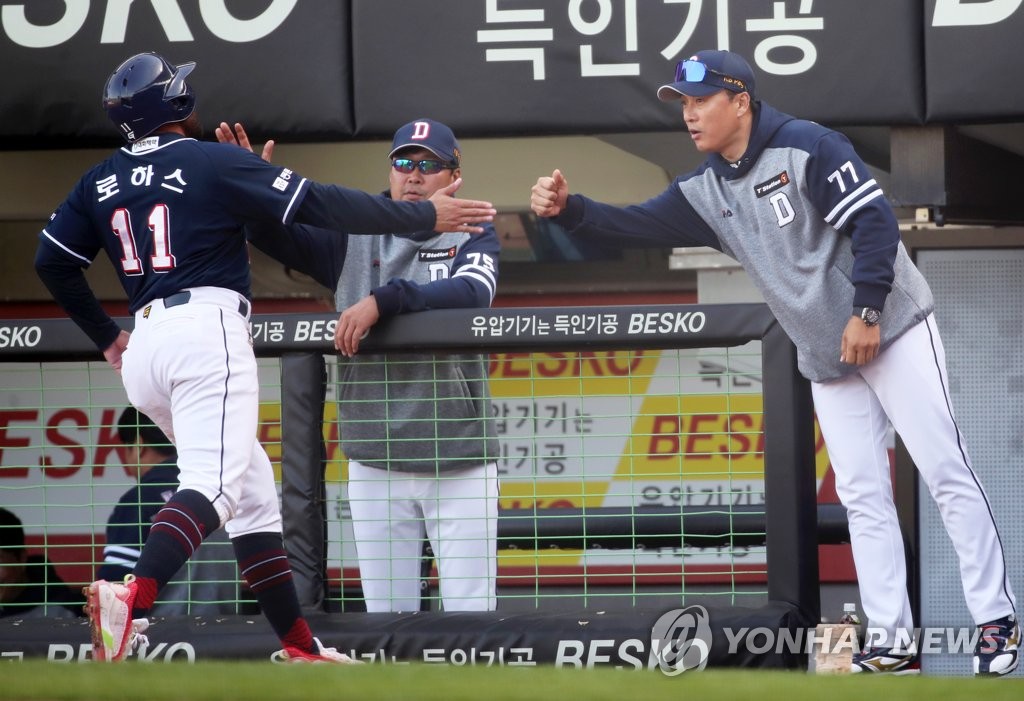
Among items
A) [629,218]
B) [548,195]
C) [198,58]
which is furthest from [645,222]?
[198,58]

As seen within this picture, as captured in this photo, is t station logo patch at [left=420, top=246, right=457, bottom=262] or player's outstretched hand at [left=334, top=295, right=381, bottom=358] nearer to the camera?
player's outstretched hand at [left=334, top=295, right=381, bottom=358]

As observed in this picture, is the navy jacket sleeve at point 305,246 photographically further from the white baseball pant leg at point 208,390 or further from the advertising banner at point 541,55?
the advertising banner at point 541,55

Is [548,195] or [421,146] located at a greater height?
[421,146]

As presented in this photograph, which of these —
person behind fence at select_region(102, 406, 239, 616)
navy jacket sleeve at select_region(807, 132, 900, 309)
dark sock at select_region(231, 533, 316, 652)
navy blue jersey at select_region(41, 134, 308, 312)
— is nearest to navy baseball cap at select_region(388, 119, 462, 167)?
navy blue jersey at select_region(41, 134, 308, 312)

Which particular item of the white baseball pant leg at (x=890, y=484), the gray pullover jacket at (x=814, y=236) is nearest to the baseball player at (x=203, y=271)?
the gray pullover jacket at (x=814, y=236)

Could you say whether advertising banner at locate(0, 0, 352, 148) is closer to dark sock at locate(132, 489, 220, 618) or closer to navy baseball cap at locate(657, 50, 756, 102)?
navy baseball cap at locate(657, 50, 756, 102)

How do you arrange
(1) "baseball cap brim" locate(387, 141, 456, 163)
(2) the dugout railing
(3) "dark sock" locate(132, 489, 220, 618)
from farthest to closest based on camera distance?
(1) "baseball cap brim" locate(387, 141, 456, 163) < (2) the dugout railing < (3) "dark sock" locate(132, 489, 220, 618)

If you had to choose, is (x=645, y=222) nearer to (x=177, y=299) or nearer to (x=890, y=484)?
(x=890, y=484)

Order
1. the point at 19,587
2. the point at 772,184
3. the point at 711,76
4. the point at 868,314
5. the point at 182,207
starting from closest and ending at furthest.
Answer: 1. the point at 868,314
2. the point at 182,207
3. the point at 772,184
4. the point at 711,76
5. the point at 19,587

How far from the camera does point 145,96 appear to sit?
12.2 feet

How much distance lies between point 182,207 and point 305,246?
0.66m

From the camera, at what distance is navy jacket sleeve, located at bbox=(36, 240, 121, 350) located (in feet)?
12.9

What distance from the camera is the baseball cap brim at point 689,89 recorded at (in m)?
3.93

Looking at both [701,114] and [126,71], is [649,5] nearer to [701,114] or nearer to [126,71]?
[701,114]
